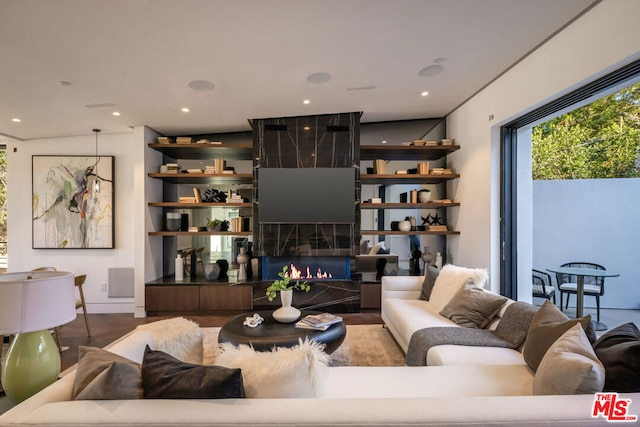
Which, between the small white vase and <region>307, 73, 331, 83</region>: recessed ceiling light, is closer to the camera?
the small white vase

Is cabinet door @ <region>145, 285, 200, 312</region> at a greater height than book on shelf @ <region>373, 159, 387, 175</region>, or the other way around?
book on shelf @ <region>373, 159, 387, 175</region>

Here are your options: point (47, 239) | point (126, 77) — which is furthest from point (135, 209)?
point (126, 77)

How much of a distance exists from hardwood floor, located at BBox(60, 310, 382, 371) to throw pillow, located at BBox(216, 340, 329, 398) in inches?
114

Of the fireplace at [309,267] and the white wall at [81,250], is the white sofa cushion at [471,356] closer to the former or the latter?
the fireplace at [309,267]

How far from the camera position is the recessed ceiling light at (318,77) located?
10.5 ft

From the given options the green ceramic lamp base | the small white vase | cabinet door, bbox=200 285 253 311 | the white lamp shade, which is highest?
the white lamp shade

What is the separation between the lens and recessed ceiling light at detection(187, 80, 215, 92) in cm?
320

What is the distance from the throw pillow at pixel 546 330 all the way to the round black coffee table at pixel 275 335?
135 centimetres

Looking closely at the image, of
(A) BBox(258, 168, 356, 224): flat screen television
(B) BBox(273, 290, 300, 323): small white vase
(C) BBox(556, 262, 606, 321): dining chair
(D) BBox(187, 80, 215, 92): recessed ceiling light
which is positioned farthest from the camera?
(A) BBox(258, 168, 356, 224): flat screen television

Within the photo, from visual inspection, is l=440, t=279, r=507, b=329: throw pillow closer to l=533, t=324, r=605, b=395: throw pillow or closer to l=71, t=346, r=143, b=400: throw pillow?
l=533, t=324, r=605, b=395: throw pillow

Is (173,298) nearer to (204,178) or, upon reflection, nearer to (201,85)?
(204,178)

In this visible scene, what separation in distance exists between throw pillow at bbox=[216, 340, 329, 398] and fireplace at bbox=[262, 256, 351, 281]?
3273 mm

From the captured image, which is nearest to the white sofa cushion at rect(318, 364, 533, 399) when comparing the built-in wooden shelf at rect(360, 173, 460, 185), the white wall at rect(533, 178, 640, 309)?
the built-in wooden shelf at rect(360, 173, 460, 185)

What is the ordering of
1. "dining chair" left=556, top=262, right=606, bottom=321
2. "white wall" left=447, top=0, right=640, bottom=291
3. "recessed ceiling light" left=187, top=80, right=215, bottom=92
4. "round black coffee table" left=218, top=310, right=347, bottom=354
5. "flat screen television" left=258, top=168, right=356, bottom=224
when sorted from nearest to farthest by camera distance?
"white wall" left=447, top=0, right=640, bottom=291 < "round black coffee table" left=218, top=310, right=347, bottom=354 < "recessed ceiling light" left=187, top=80, right=215, bottom=92 < "dining chair" left=556, top=262, right=606, bottom=321 < "flat screen television" left=258, top=168, right=356, bottom=224
